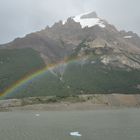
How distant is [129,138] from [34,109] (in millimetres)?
152366

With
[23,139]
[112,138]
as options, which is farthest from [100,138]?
[23,139]

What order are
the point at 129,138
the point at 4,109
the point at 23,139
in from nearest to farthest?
1. the point at 129,138
2. the point at 23,139
3. the point at 4,109

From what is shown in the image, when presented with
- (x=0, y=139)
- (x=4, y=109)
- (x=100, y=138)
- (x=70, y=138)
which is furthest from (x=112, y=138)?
(x=4, y=109)

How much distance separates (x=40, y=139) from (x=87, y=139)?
292 inches

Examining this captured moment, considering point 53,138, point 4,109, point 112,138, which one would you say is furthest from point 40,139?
point 4,109

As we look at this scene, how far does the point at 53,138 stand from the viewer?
53.8 m

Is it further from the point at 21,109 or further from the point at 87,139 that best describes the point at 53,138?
the point at 21,109

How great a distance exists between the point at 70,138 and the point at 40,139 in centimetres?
465

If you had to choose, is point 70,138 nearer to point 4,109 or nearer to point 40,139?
point 40,139

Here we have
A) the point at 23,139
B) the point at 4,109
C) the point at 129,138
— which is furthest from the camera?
the point at 4,109

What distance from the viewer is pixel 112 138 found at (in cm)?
5109

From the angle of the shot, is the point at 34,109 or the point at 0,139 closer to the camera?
the point at 0,139

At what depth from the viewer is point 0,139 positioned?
2082 inches

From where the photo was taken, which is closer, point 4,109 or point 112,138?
point 112,138
